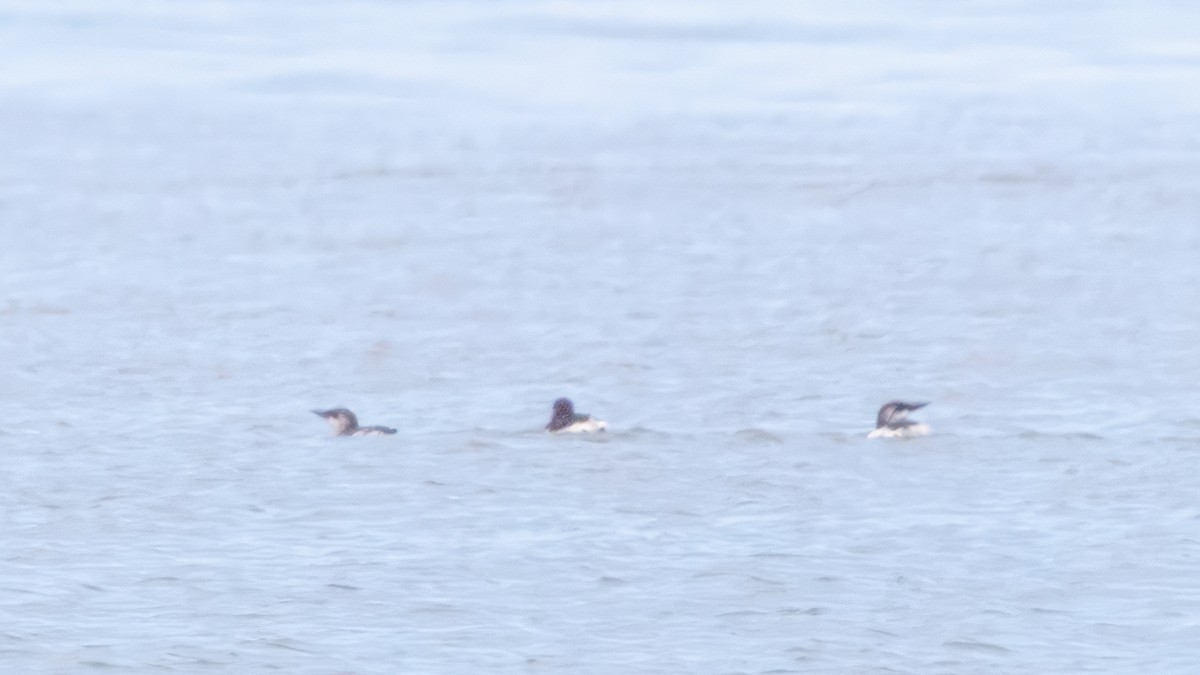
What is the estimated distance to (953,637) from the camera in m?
8.19

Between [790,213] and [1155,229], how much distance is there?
2.67 metres

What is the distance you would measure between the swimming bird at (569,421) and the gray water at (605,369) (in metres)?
0.16

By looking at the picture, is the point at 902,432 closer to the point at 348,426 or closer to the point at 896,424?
the point at 896,424

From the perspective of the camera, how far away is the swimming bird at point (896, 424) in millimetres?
11430

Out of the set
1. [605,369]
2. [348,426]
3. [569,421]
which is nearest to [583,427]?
[569,421]

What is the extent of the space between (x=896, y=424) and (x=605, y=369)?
2414 mm

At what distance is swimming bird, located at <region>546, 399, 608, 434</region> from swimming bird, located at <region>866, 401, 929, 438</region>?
1233 mm

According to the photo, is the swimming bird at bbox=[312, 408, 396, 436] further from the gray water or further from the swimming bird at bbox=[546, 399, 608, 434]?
the swimming bird at bbox=[546, 399, 608, 434]

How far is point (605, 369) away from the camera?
44.5ft

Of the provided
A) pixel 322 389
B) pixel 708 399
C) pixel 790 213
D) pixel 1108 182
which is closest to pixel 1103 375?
pixel 708 399

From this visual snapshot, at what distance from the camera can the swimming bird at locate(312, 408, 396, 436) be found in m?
11.6

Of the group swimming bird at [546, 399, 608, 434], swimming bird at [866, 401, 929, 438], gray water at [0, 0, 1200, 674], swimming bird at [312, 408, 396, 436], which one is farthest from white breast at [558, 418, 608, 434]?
swimming bird at [866, 401, 929, 438]

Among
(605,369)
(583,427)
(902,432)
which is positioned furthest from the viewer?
(605,369)

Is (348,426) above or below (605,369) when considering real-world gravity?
above
